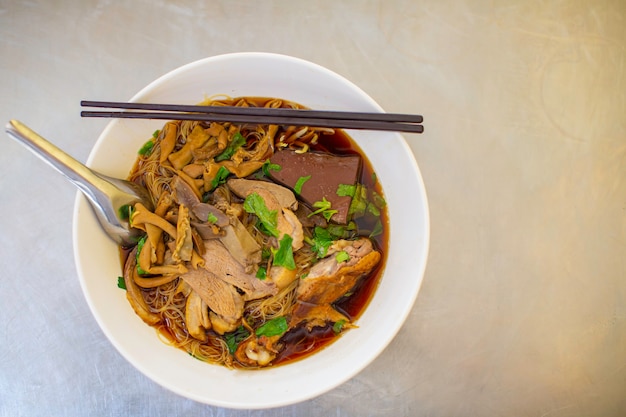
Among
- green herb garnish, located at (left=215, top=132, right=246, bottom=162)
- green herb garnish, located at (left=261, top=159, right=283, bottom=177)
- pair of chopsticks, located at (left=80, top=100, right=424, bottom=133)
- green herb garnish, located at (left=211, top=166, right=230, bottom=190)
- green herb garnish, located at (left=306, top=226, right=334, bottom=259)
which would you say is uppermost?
pair of chopsticks, located at (left=80, top=100, right=424, bottom=133)

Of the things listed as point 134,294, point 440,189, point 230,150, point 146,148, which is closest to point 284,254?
point 230,150

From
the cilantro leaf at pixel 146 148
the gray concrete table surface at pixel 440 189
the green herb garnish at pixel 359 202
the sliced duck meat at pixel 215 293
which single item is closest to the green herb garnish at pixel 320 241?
the green herb garnish at pixel 359 202

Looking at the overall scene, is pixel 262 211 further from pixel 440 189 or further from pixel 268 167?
pixel 440 189

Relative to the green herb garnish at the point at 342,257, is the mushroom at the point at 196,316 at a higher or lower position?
lower

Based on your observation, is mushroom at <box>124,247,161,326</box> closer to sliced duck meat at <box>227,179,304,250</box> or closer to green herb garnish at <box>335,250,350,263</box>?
sliced duck meat at <box>227,179,304,250</box>

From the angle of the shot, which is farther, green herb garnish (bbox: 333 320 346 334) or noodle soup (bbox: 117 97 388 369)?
green herb garnish (bbox: 333 320 346 334)

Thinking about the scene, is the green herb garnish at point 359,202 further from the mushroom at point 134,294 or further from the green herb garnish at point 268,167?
the mushroom at point 134,294

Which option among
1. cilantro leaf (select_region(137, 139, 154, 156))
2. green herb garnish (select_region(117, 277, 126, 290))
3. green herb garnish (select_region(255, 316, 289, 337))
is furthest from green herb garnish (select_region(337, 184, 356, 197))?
green herb garnish (select_region(117, 277, 126, 290))
